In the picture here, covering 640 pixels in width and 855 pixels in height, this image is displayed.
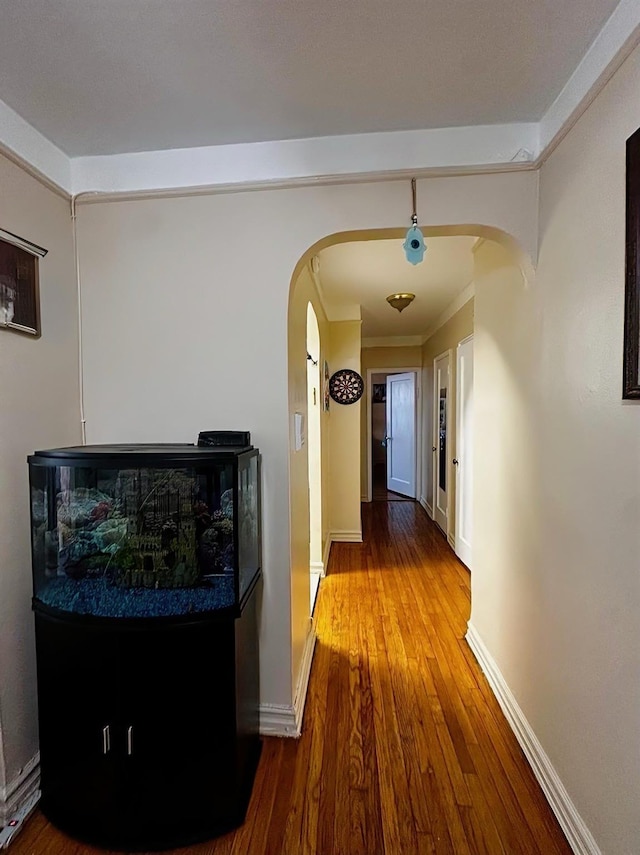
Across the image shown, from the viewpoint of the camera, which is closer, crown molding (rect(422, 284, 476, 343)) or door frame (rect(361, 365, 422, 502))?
crown molding (rect(422, 284, 476, 343))

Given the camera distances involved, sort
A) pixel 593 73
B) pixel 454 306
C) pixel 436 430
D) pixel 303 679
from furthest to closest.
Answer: pixel 436 430 → pixel 454 306 → pixel 303 679 → pixel 593 73

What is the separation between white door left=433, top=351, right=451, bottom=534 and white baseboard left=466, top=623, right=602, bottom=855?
248 centimetres

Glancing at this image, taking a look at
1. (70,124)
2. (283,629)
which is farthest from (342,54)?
(283,629)

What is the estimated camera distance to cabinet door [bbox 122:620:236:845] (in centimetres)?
124

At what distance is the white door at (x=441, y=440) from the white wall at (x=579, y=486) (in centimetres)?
265

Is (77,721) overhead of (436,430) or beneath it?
beneath

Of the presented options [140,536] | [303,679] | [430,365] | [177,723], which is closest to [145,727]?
→ [177,723]

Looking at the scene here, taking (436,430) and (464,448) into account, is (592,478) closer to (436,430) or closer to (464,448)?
(464,448)

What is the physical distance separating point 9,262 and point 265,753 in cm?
206

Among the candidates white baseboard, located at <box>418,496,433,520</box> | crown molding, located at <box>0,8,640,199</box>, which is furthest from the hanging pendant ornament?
white baseboard, located at <box>418,496,433,520</box>

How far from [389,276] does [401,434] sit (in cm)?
362

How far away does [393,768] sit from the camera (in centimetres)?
154

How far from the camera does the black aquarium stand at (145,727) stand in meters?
1.24

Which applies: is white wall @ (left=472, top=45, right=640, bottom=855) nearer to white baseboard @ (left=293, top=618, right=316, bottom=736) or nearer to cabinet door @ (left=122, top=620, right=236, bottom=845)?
white baseboard @ (left=293, top=618, right=316, bottom=736)
